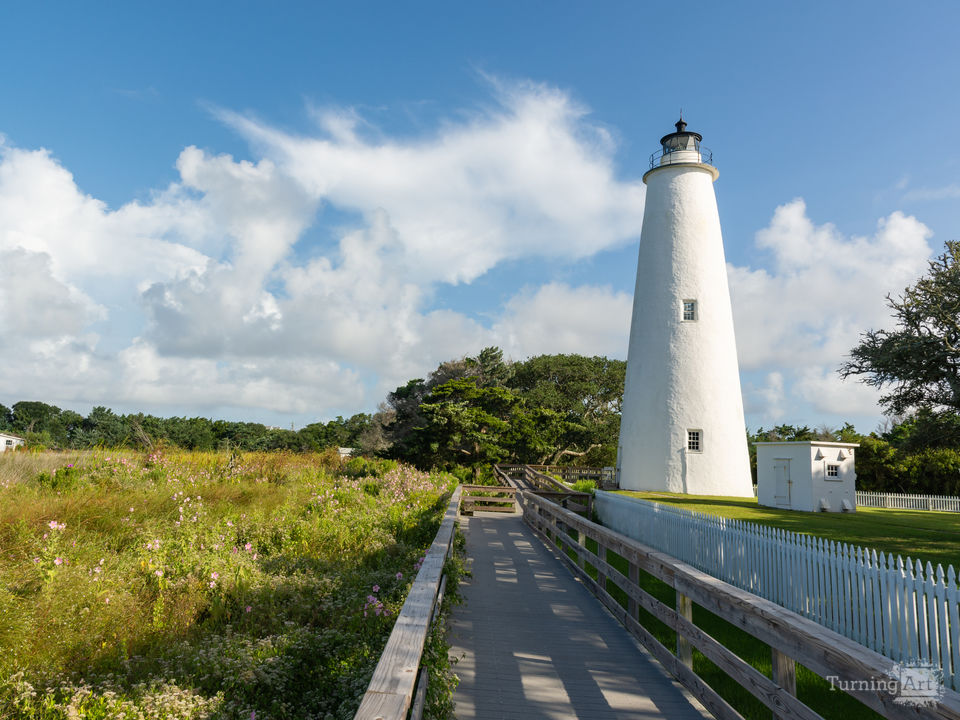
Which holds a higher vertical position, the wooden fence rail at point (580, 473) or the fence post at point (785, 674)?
the fence post at point (785, 674)

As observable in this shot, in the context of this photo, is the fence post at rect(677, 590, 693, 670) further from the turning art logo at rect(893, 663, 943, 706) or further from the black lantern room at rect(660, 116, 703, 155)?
the black lantern room at rect(660, 116, 703, 155)

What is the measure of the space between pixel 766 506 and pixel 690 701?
18.3 meters

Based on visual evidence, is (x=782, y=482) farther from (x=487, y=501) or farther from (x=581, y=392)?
(x=581, y=392)

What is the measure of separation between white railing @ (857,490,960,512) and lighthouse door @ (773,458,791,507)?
29.0 feet

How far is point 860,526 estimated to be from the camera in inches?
607

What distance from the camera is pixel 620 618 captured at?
6301mm

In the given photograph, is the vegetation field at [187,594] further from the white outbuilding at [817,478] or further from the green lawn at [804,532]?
the white outbuilding at [817,478]

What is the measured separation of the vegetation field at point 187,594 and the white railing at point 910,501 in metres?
24.9

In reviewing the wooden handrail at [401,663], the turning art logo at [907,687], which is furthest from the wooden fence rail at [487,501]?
the turning art logo at [907,687]

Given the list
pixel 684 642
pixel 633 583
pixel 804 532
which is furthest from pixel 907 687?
pixel 804 532

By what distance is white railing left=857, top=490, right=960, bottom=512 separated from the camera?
2486cm

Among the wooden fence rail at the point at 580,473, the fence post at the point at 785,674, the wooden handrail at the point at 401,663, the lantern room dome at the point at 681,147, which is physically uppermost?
the lantern room dome at the point at 681,147

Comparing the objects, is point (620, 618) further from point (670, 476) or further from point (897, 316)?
point (897, 316)

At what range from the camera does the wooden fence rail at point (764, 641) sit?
2609 mm
